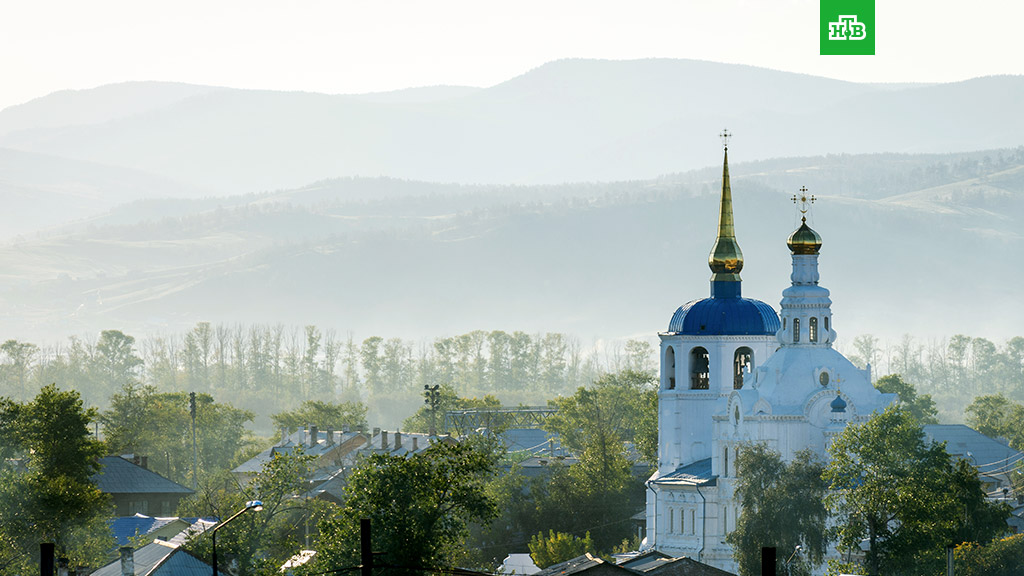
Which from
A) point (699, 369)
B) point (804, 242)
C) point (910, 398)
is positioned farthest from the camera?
point (910, 398)

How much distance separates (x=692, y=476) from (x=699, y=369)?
7.10 m

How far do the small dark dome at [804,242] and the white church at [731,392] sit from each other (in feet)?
0.26

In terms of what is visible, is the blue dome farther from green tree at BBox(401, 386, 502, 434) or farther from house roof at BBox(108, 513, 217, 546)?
green tree at BBox(401, 386, 502, 434)

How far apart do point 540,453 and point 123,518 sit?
169 feet

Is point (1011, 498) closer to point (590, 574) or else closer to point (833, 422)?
point (833, 422)

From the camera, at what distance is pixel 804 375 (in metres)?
81.4

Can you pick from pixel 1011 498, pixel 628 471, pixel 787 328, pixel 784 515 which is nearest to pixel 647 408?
pixel 628 471

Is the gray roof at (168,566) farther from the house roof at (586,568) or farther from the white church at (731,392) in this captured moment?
the white church at (731,392)

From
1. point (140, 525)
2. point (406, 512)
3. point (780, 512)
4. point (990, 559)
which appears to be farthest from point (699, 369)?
point (406, 512)

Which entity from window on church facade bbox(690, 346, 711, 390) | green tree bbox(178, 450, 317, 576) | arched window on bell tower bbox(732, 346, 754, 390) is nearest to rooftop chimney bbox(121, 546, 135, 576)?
green tree bbox(178, 450, 317, 576)

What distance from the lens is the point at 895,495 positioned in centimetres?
7119

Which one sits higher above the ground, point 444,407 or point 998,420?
point 444,407

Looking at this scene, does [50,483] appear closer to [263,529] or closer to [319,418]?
[263,529]

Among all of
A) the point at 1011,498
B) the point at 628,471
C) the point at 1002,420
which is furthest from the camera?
the point at 1002,420
